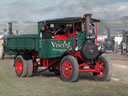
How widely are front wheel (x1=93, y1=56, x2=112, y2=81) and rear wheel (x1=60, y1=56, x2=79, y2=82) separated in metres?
1.01

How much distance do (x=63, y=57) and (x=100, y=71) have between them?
1.28 m

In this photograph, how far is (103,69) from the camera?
7.80 meters

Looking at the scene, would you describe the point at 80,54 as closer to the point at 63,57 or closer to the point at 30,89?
the point at 63,57

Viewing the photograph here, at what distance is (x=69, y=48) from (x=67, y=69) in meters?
0.67

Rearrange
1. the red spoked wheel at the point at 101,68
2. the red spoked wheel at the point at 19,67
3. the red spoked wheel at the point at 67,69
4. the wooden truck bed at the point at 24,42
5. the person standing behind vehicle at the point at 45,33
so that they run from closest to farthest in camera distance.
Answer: the red spoked wheel at the point at 67,69 → the red spoked wheel at the point at 101,68 → the person standing behind vehicle at the point at 45,33 → the wooden truck bed at the point at 24,42 → the red spoked wheel at the point at 19,67

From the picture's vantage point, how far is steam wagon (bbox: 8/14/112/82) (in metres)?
7.37

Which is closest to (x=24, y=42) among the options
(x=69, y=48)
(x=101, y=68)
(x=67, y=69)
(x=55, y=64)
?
(x=55, y=64)

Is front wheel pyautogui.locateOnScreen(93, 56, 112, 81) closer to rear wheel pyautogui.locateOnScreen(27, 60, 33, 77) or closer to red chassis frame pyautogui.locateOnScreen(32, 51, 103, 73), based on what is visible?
red chassis frame pyautogui.locateOnScreen(32, 51, 103, 73)

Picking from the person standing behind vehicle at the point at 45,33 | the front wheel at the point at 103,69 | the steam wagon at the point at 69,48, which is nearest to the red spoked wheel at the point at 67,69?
the steam wagon at the point at 69,48

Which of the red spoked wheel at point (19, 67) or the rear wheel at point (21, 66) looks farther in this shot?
the red spoked wheel at point (19, 67)

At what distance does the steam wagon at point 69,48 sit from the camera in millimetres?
7367

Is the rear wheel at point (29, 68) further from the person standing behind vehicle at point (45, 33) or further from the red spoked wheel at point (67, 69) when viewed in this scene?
the red spoked wheel at point (67, 69)

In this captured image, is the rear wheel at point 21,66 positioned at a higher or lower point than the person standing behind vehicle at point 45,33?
lower

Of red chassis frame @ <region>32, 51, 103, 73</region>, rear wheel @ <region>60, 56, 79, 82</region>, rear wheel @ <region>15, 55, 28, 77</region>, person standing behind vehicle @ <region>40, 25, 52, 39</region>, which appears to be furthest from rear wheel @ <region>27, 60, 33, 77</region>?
rear wheel @ <region>60, 56, 79, 82</region>
